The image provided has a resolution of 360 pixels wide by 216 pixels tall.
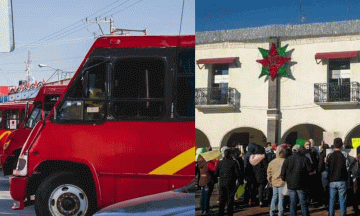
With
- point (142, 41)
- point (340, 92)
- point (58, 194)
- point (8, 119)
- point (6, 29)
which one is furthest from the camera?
point (8, 119)

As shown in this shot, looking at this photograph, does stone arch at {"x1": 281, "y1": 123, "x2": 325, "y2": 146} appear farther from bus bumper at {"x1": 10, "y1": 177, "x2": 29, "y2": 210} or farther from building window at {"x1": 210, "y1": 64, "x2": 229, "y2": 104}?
bus bumper at {"x1": 10, "y1": 177, "x2": 29, "y2": 210}

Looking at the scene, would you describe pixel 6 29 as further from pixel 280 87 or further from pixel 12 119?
pixel 12 119

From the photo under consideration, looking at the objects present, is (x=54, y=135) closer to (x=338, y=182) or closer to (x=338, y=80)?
(x=338, y=182)

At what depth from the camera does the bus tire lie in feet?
10.3

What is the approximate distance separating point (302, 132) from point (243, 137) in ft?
0.43

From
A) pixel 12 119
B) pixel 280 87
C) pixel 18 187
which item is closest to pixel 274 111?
pixel 280 87

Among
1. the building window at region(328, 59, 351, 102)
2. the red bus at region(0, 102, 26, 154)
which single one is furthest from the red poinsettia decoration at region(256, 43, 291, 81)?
the red bus at region(0, 102, 26, 154)

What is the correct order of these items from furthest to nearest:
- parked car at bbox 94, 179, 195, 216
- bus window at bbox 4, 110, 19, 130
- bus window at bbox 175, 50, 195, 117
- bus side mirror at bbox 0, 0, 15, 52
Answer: bus window at bbox 4, 110, 19, 130 < bus window at bbox 175, 50, 195, 117 < parked car at bbox 94, 179, 195, 216 < bus side mirror at bbox 0, 0, 15, 52

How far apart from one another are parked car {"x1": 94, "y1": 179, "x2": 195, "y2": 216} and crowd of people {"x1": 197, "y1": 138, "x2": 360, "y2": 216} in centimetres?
39

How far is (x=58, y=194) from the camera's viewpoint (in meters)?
3.25

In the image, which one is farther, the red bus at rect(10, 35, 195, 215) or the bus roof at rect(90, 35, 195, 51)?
the bus roof at rect(90, 35, 195, 51)

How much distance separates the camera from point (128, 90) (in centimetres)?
284

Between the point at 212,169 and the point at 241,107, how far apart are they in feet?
0.48

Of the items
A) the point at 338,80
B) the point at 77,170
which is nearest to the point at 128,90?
the point at 77,170
